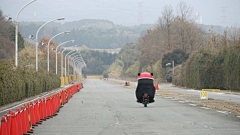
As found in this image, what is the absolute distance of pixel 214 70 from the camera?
50.0m

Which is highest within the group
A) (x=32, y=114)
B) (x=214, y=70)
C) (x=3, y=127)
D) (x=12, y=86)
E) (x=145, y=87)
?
(x=214, y=70)

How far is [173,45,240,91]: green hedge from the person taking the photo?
141 ft

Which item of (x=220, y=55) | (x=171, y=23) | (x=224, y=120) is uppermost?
(x=171, y=23)

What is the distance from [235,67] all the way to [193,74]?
12.6m

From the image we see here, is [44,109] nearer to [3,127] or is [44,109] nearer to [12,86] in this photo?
[3,127]

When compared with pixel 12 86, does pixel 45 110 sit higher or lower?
lower

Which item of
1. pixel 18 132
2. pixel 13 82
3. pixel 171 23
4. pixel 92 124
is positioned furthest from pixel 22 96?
pixel 171 23

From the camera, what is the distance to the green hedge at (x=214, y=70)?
141 feet

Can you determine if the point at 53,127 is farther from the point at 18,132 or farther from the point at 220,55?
the point at 220,55

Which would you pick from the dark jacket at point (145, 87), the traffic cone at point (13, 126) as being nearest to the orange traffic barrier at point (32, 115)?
the traffic cone at point (13, 126)

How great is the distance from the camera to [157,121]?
14711 mm

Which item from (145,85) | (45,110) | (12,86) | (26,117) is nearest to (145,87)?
(145,85)

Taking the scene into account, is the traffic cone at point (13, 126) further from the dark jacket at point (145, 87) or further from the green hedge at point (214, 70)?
the green hedge at point (214, 70)

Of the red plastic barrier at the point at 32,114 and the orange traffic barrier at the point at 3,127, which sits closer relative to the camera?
the orange traffic barrier at the point at 3,127
